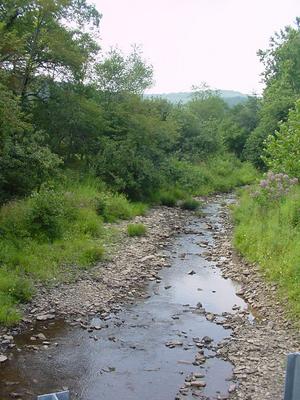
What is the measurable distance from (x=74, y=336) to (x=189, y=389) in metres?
3.07

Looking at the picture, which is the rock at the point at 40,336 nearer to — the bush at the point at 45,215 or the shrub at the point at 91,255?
the shrub at the point at 91,255

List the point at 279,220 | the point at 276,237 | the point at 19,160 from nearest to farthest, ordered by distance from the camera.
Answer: the point at 19,160 → the point at 276,237 → the point at 279,220

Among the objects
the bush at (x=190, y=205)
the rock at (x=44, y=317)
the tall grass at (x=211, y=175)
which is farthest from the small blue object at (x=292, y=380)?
the tall grass at (x=211, y=175)

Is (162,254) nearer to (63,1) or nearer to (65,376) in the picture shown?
(65,376)

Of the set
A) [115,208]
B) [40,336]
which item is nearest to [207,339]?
[40,336]

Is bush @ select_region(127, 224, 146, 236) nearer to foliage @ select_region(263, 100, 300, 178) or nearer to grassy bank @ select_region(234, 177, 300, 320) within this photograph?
grassy bank @ select_region(234, 177, 300, 320)

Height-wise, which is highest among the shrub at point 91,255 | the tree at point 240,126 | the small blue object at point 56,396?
the tree at point 240,126

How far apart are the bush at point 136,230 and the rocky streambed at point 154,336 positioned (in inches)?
83.2

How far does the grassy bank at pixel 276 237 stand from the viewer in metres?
12.4

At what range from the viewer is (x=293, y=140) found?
20.6 metres

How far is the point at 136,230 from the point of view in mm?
18531

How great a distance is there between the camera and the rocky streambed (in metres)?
8.30

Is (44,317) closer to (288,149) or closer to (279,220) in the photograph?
(279,220)

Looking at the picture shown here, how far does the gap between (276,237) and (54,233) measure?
7.39m
